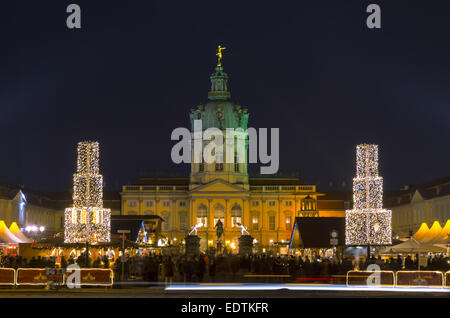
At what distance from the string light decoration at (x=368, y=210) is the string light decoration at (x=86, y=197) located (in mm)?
13187

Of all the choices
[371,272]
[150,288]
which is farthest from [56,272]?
[371,272]

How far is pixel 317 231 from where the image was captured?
205 feet

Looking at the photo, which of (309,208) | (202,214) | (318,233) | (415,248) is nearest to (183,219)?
(202,214)

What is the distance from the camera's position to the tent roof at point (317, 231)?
60781mm

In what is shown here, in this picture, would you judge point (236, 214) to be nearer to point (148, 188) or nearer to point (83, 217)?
point (148, 188)

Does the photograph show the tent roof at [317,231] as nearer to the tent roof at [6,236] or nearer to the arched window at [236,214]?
the tent roof at [6,236]

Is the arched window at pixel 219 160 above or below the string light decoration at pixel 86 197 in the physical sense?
above

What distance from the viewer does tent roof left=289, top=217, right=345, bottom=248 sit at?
199ft

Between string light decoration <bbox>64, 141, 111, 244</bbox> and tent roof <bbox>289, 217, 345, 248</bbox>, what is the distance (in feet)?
61.7

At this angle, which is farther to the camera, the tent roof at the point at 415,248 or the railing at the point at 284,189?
the railing at the point at 284,189

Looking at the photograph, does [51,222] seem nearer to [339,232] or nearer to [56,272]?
[339,232]

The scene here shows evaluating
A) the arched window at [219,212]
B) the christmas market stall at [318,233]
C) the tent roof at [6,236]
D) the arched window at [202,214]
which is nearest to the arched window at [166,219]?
the arched window at [202,214]
